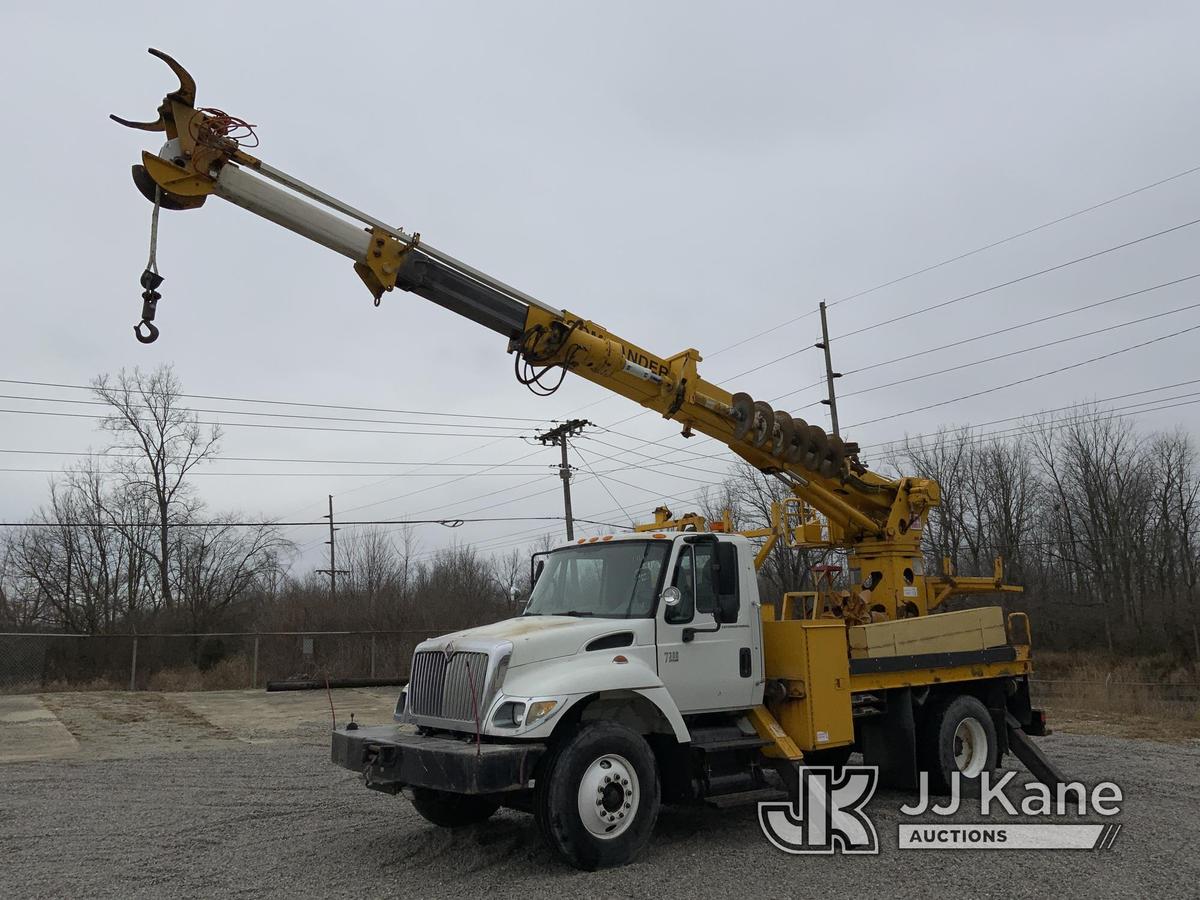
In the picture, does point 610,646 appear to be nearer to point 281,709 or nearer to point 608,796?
point 608,796

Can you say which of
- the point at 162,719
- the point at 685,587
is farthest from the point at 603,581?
the point at 162,719

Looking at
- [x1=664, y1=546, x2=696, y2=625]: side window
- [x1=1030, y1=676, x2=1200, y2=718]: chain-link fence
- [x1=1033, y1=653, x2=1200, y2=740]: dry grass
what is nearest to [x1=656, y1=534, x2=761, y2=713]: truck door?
[x1=664, y1=546, x2=696, y2=625]: side window

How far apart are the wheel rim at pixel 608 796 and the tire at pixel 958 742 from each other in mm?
4082

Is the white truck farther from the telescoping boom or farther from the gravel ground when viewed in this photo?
the telescoping boom

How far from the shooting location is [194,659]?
27.8 meters

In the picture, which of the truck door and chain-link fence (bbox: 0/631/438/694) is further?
chain-link fence (bbox: 0/631/438/694)

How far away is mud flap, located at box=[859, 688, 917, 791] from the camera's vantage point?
9.19m

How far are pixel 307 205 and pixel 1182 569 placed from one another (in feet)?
136

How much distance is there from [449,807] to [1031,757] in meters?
5.99

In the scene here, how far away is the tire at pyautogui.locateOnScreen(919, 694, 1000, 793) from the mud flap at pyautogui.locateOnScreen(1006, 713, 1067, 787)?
0.20 m

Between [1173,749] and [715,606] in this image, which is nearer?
[715,606]

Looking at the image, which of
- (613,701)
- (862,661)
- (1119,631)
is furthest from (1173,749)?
(1119,631)

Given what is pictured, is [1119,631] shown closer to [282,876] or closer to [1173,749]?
[1173,749]

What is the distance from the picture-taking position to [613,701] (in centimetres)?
738
